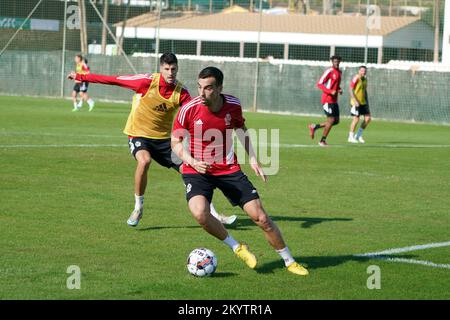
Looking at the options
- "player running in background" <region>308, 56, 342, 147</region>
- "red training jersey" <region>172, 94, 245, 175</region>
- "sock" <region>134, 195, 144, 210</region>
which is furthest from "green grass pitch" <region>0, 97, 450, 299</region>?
"player running in background" <region>308, 56, 342, 147</region>

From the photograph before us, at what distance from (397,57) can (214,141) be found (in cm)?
3149

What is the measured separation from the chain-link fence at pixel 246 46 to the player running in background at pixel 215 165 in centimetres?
2691

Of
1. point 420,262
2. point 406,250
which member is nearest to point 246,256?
point 420,262

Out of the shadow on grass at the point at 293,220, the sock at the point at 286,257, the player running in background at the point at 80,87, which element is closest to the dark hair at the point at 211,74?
the sock at the point at 286,257

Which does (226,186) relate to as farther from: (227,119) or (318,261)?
(318,261)

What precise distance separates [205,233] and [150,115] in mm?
2048

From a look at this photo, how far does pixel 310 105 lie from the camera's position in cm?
3850

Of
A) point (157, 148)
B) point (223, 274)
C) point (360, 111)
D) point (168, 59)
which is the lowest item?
point (223, 274)

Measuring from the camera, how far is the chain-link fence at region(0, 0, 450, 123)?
3700 centimetres

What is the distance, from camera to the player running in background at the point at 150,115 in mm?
12219

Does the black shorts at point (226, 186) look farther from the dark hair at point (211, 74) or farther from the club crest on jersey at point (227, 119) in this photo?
the dark hair at point (211, 74)

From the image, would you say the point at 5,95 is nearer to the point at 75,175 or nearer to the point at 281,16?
the point at 281,16

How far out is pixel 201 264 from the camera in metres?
8.81
